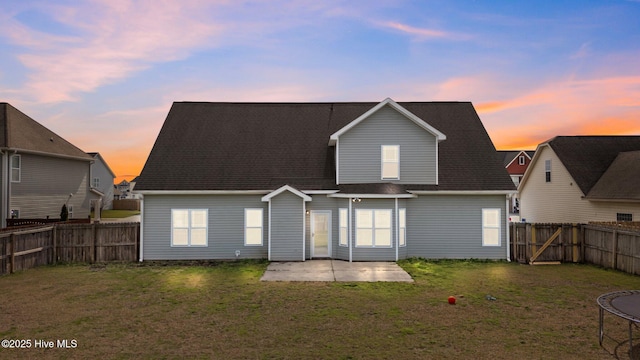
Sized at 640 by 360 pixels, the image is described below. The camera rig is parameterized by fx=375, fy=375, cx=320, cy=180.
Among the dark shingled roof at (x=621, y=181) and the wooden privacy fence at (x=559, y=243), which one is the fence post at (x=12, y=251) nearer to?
the wooden privacy fence at (x=559, y=243)

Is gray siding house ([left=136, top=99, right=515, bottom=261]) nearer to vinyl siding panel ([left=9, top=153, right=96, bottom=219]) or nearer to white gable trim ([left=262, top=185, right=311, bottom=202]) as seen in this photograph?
white gable trim ([left=262, top=185, right=311, bottom=202])

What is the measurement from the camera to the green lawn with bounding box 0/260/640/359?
26.0 ft

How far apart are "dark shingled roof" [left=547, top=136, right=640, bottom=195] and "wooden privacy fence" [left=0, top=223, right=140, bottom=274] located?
27.1 metres

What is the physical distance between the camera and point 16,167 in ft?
83.6

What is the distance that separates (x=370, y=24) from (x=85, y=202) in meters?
28.5

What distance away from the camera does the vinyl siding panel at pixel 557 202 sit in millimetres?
22797

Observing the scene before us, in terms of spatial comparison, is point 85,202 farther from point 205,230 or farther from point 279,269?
point 279,269

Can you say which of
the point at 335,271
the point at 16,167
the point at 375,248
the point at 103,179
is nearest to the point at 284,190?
the point at 335,271

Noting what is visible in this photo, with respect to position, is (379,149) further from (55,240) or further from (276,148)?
(55,240)

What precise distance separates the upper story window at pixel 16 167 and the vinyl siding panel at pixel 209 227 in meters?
13.9

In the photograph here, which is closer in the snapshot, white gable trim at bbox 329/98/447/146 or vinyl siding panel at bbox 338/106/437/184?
white gable trim at bbox 329/98/447/146

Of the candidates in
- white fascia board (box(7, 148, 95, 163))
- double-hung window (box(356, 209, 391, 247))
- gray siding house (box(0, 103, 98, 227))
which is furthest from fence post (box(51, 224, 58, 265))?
double-hung window (box(356, 209, 391, 247))

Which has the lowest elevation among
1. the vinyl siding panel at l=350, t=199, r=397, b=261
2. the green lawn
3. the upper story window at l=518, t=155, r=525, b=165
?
the green lawn

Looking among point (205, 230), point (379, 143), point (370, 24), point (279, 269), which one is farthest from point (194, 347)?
point (370, 24)
